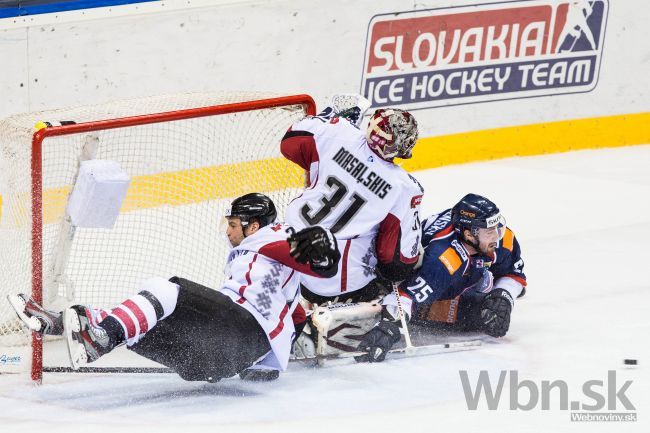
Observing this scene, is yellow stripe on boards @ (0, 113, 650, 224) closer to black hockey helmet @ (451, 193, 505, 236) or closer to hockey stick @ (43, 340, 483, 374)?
black hockey helmet @ (451, 193, 505, 236)

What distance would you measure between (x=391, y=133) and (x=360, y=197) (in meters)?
0.28

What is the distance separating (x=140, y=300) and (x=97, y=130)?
836 mm

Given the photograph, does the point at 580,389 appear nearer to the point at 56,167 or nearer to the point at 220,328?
the point at 220,328

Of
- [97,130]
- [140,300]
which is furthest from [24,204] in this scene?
[140,300]

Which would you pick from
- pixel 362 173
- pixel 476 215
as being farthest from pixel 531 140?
pixel 362 173

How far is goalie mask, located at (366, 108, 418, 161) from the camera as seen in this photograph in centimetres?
544

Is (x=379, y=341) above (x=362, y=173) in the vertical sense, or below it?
below

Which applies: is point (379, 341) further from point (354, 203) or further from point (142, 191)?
point (142, 191)

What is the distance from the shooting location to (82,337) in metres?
4.59

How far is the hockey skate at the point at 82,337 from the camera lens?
459cm

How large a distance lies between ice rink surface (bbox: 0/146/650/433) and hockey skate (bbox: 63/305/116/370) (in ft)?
0.83

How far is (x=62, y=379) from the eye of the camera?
5180 millimetres

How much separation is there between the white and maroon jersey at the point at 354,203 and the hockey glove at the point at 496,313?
48 centimetres

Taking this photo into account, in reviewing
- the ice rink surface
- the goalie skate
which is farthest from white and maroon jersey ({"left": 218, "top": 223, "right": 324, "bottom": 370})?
the goalie skate
